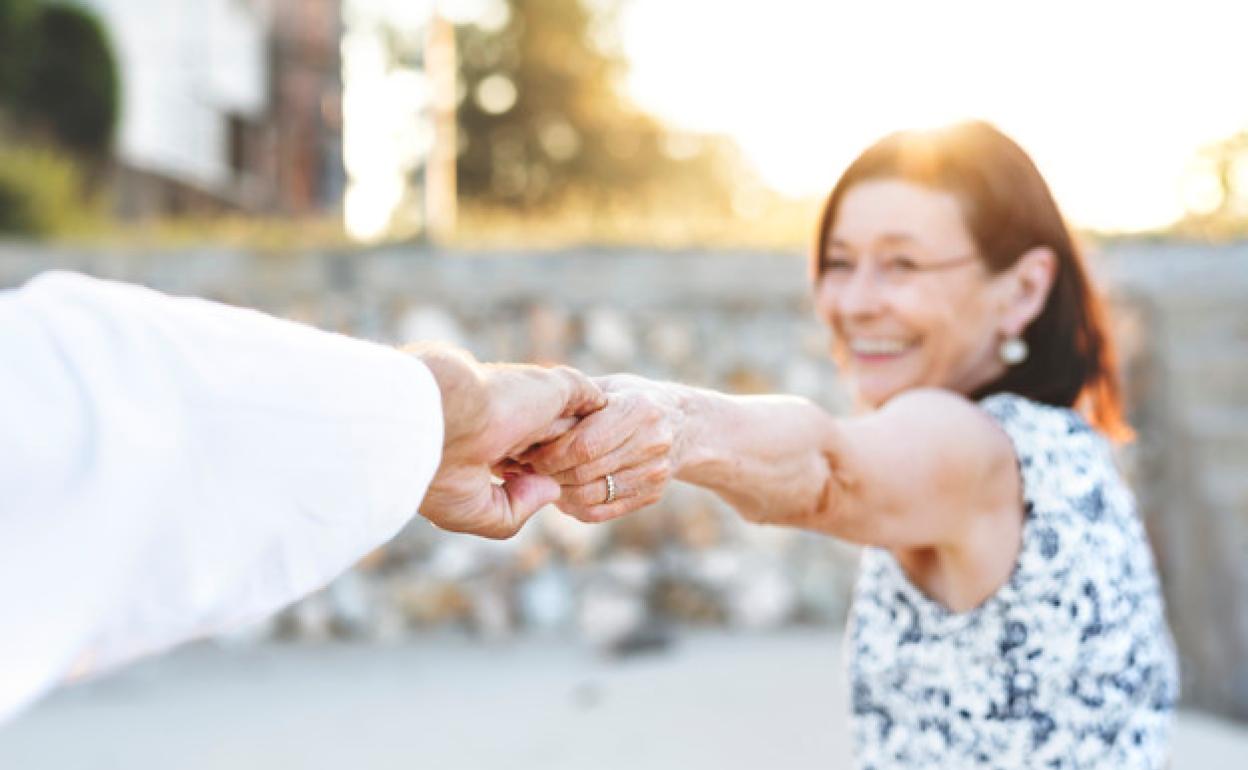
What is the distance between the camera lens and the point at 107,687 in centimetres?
425

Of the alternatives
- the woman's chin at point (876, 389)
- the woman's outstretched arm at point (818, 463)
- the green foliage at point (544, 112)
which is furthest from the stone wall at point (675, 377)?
the green foliage at point (544, 112)

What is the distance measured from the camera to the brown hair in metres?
2.17

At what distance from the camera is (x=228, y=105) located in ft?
65.0

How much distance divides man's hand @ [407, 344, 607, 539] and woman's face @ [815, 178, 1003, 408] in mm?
835

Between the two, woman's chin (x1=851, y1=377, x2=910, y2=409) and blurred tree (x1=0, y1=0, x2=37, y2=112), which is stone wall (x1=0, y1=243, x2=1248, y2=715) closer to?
woman's chin (x1=851, y1=377, x2=910, y2=409)

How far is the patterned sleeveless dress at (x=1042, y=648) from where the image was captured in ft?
6.24

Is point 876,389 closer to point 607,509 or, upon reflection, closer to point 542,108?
point 607,509

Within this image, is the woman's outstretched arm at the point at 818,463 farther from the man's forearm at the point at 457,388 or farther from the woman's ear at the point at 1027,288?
the woman's ear at the point at 1027,288

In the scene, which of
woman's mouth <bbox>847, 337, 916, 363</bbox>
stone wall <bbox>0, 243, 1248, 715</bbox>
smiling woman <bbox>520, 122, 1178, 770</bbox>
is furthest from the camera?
stone wall <bbox>0, 243, 1248, 715</bbox>

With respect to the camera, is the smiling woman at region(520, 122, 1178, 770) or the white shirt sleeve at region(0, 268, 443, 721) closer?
the white shirt sleeve at region(0, 268, 443, 721)

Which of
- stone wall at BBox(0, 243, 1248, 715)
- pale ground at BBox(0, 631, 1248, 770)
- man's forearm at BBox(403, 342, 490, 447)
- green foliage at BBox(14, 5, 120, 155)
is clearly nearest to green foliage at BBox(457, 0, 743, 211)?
green foliage at BBox(14, 5, 120, 155)

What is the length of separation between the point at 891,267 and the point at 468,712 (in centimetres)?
229

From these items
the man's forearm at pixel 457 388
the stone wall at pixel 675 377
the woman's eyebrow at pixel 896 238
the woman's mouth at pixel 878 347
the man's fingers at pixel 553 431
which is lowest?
the stone wall at pixel 675 377

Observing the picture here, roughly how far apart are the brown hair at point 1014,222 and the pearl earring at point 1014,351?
0.01 metres
